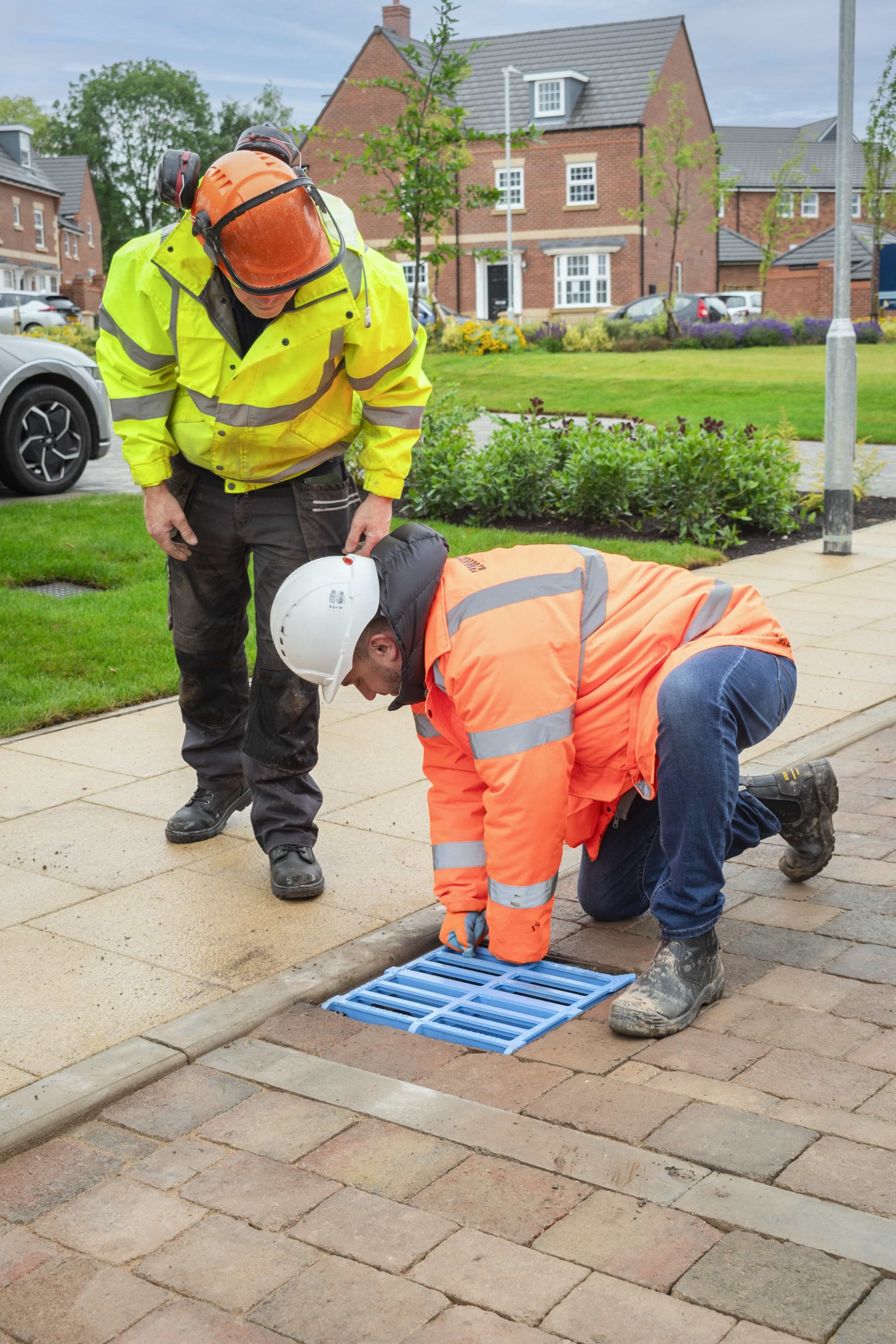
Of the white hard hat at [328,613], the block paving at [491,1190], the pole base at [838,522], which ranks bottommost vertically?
the block paving at [491,1190]

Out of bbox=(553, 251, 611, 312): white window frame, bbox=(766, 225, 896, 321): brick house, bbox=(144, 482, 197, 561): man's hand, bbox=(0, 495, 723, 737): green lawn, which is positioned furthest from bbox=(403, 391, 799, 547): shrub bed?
bbox=(553, 251, 611, 312): white window frame

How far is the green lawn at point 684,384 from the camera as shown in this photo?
18734 mm

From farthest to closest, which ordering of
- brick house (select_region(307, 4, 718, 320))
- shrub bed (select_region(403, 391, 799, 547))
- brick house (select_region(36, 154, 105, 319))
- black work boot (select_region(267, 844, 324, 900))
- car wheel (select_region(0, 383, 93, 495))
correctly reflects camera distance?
brick house (select_region(36, 154, 105, 319)) → brick house (select_region(307, 4, 718, 320)) → car wheel (select_region(0, 383, 93, 495)) → shrub bed (select_region(403, 391, 799, 547)) → black work boot (select_region(267, 844, 324, 900))

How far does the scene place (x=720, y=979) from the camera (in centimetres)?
360

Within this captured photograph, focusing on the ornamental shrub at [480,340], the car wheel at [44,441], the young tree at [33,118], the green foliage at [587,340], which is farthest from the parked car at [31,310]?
the young tree at [33,118]

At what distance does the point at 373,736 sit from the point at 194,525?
194 cm

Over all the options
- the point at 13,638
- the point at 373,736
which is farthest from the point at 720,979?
the point at 13,638

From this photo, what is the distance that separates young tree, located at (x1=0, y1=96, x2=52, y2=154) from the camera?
91.0 m

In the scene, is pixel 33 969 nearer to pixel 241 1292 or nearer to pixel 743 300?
pixel 241 1292

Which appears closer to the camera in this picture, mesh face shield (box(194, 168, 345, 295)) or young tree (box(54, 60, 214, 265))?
mesh face shield (box(194, 168, 345, 295))

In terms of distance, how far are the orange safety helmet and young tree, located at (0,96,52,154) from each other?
9592 centimetres

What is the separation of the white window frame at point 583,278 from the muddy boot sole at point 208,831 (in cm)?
4877

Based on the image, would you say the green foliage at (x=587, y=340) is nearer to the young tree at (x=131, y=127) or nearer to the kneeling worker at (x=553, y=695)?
the kneeling worker at (x=553, y=695)

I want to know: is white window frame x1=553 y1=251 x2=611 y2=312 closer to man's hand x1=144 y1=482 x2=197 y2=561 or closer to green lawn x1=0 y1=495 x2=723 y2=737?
green lawn x1=0 y1=495 x2=723 y2=737
